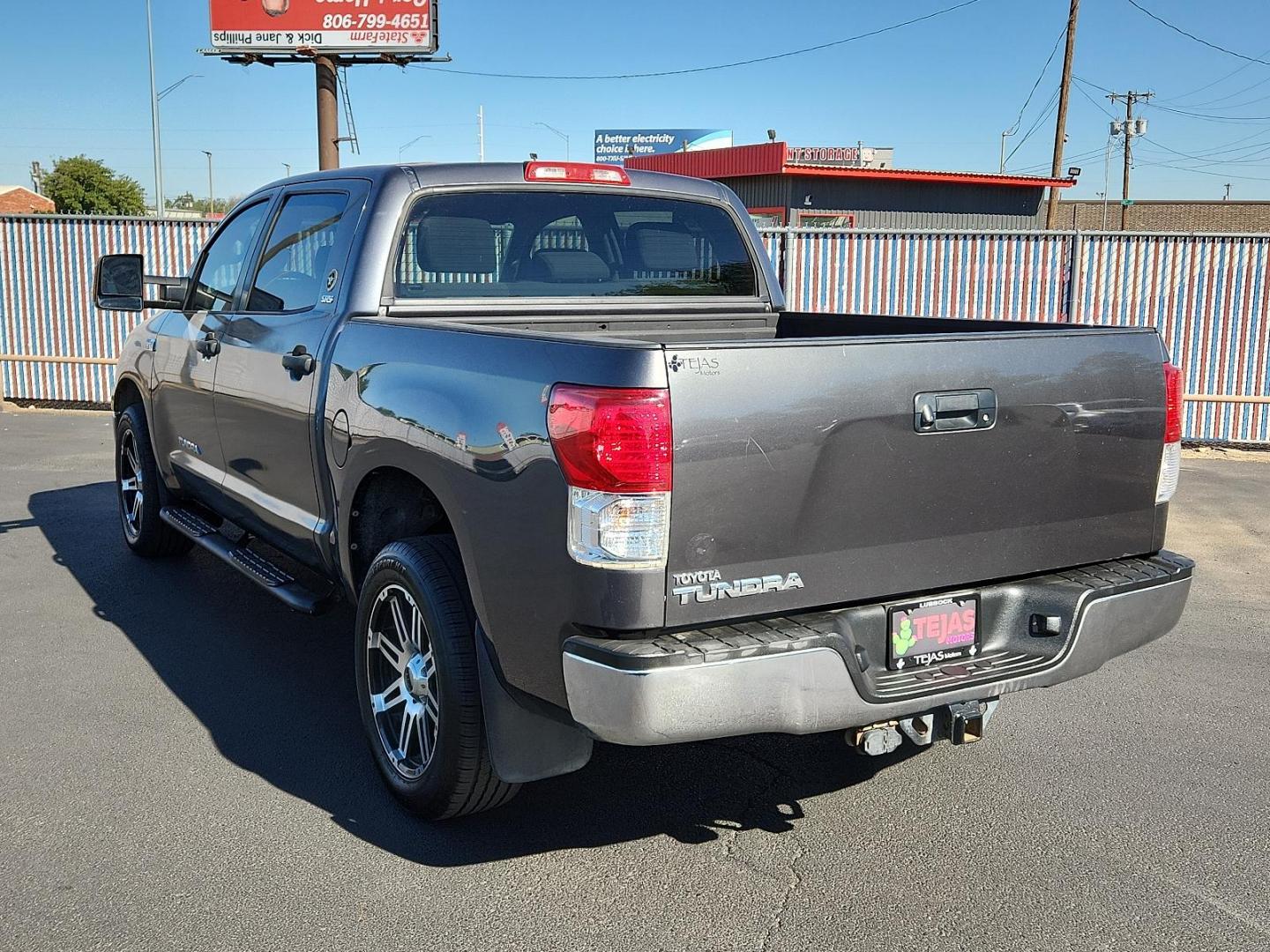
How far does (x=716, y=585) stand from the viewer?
116 inches

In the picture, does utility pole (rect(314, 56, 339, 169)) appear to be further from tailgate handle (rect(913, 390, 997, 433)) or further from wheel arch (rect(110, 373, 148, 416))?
tailgate handle (rect(913, 390, 997, 433))

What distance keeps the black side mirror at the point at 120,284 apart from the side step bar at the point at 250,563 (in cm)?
106

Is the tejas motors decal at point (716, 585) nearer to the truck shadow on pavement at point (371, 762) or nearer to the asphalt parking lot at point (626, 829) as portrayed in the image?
the asphalt parking lot at point (626, 829)

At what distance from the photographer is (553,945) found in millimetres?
3064

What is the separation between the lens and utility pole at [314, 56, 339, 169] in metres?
21.5

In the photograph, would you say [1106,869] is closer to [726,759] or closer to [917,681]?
[917,681]

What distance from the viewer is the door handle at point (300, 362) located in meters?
4.35

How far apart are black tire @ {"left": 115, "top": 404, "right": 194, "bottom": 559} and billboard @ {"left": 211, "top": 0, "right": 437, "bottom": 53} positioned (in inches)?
666

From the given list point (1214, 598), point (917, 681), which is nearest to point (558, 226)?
point (917, 681)

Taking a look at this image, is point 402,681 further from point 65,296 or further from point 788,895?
point 65,296

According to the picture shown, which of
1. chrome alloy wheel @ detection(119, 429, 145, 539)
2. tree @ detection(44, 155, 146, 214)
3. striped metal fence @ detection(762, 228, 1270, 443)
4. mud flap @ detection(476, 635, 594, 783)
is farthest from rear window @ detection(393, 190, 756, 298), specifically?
tree @ detection(44, 155, 146, 214)

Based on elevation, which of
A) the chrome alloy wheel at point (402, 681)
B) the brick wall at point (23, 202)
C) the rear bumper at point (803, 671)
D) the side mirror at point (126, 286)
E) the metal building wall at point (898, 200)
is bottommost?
the chrome alloy wheel at point (402, 681)

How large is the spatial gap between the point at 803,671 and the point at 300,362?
2.31m

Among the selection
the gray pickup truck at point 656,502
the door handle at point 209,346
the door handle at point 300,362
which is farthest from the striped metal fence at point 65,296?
the door handle at point 300,362
